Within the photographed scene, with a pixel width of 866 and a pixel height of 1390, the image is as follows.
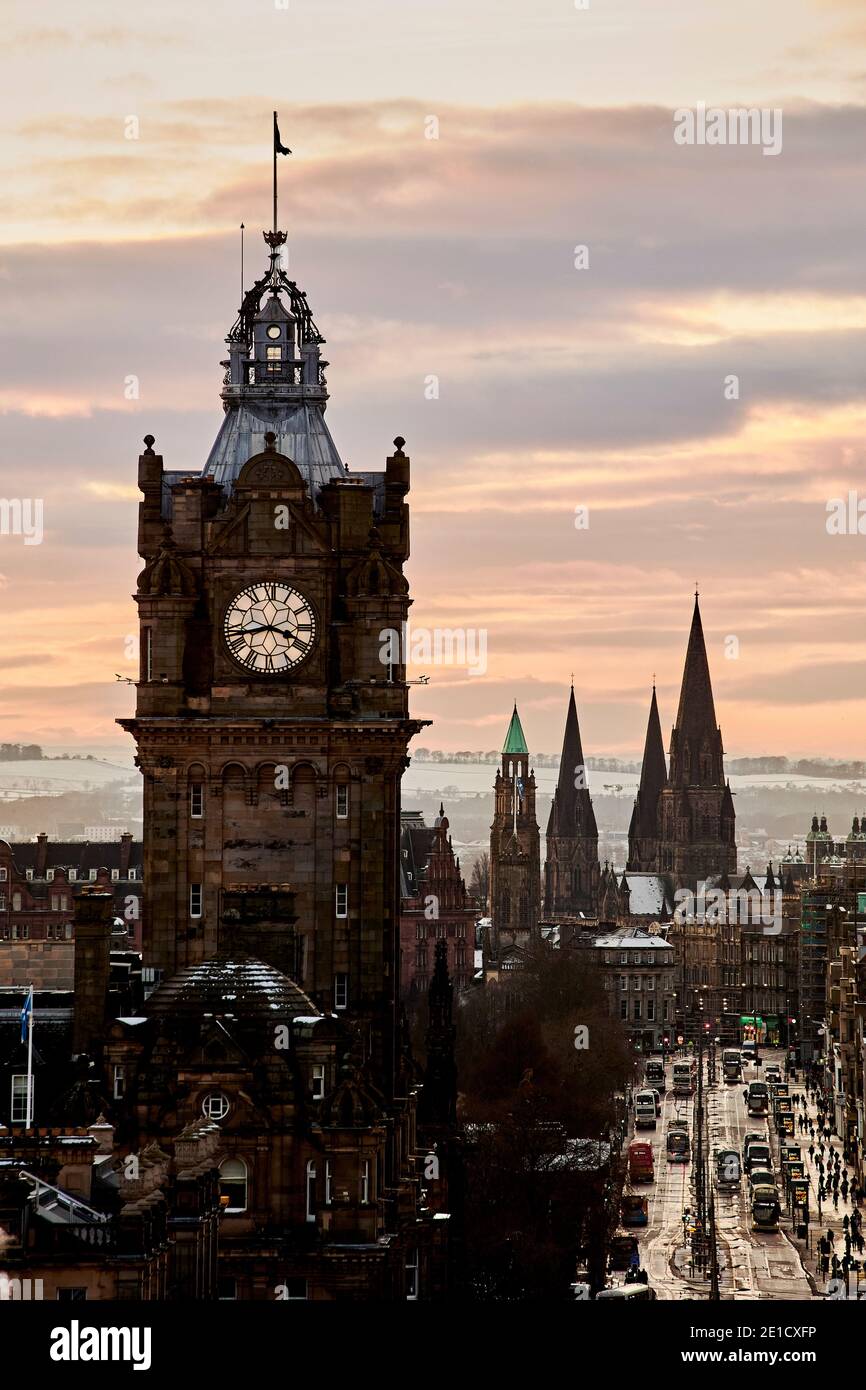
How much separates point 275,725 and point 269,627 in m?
3.39

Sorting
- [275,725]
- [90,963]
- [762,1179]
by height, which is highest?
[275,725]

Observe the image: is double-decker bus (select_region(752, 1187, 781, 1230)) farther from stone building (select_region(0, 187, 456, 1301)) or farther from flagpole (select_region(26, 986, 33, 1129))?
flagpole (select_region(26, 986, 33, 1129))

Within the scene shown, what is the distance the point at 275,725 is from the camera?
415 ft

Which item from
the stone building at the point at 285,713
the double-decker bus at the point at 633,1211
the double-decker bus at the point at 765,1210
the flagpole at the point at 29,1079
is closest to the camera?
the flagpole at the point at 29,1079

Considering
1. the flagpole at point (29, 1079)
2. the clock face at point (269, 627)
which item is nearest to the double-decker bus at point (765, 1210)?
the clock face at point (269, 627)

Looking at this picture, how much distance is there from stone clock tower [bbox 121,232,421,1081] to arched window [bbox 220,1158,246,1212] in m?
22.2

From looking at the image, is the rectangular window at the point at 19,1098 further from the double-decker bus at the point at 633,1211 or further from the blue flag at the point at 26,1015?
the double-decker bus at the point at 633,1211

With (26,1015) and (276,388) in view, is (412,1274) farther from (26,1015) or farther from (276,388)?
(276,388)

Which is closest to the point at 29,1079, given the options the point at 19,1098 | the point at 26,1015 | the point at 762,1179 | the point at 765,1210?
the point at 26,1015

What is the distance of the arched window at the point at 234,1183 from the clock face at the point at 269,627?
2600 centimetres

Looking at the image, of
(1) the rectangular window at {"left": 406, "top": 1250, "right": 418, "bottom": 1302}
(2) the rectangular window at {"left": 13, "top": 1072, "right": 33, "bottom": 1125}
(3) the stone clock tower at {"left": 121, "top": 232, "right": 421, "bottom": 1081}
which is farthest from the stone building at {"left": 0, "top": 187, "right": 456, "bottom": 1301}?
(2) the rectangular window at {"left": 13, "top": 1072, "right": 33, "bottom": 1125}

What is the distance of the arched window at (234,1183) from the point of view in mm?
103750
